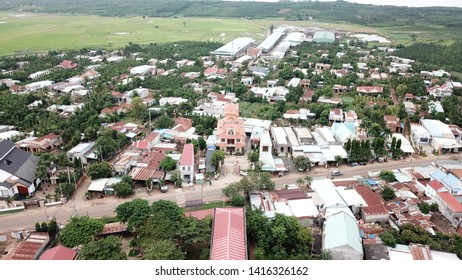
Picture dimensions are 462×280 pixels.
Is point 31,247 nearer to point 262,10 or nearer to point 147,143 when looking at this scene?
point 147,143

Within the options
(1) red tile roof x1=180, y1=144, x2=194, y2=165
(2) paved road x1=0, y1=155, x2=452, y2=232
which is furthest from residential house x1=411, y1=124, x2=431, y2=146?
(1) red tile roof x1=180, y1=144, x2=194, y2=165

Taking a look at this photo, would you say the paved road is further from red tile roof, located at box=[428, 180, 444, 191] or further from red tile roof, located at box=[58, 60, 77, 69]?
red tile roof, located at box=[58, 60, 77, 69]

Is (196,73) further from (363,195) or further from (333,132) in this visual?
(363,195)

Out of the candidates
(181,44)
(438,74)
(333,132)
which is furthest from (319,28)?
(333,132)

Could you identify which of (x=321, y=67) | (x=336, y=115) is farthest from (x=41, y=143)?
(x=321, y=67)

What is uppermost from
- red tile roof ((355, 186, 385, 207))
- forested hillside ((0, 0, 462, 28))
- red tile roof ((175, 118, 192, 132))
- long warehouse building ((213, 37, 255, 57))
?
forested hillside ((0, 0, 462, 28))

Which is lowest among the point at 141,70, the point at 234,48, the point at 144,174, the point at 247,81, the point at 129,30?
the point at 144,174
